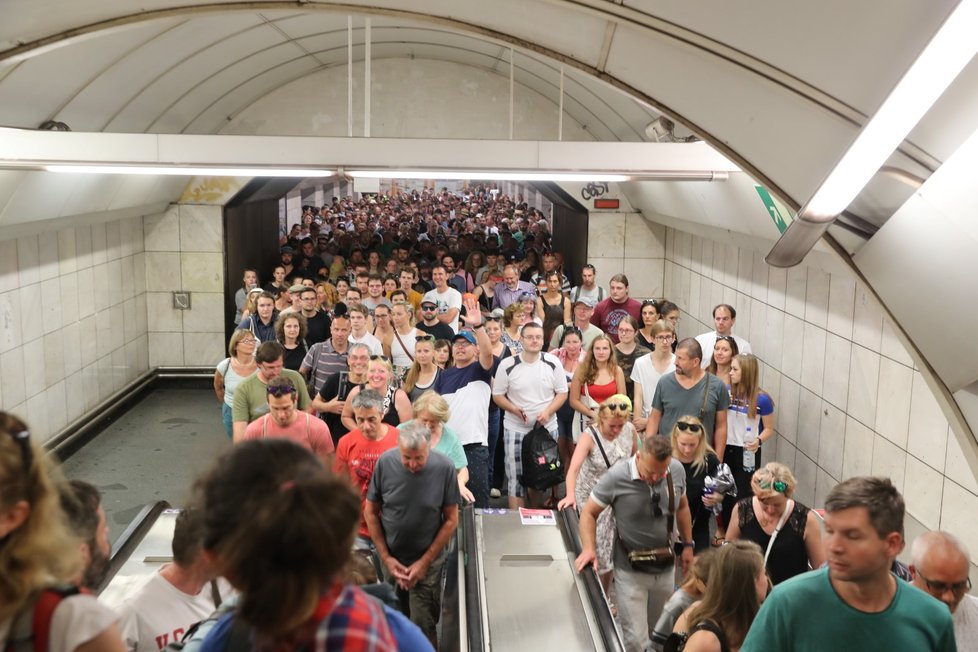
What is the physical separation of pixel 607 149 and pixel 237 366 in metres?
3.14

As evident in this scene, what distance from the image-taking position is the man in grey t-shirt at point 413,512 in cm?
462

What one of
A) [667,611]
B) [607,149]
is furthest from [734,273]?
[667,611]

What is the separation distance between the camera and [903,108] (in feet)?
7.00

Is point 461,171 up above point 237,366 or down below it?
above

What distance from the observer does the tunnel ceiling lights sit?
1.90 metres

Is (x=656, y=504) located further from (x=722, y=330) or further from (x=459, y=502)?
(x=722, y=330)

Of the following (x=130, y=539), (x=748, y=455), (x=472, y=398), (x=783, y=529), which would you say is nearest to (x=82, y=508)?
(x=130, y=539)

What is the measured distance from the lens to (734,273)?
9.54m

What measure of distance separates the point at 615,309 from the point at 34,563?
8116 mm

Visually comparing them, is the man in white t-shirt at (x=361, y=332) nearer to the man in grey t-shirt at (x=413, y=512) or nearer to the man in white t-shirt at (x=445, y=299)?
the man in white t-shirt at (x=445, y=299)

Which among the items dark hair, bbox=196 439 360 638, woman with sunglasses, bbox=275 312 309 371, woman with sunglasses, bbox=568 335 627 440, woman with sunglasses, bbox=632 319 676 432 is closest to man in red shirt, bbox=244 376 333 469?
woman with sunglasses, bbox=568 335 627 440

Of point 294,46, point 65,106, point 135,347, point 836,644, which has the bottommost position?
point 135,347

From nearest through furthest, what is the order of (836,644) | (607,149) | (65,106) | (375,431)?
(836,644) < (375,431) < (607,149) < (65,106)

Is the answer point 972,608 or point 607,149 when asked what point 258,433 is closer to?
point 607,149
